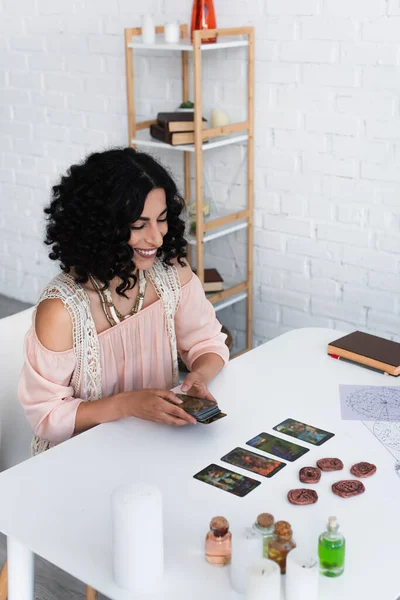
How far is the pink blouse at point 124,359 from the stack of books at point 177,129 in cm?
111

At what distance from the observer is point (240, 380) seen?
178 centimetres

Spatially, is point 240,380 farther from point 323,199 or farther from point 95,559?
point 323,199

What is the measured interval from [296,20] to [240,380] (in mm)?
1531

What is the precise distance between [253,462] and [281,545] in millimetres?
322

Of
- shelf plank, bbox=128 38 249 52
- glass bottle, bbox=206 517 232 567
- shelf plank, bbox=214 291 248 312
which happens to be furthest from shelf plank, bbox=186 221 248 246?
glass bottle, bbox=206 517 232 567

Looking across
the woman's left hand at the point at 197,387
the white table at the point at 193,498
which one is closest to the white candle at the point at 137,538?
the white table at the point at 193,498

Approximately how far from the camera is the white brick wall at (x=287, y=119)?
8.93 feet

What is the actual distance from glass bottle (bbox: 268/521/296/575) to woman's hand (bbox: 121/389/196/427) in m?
0.41

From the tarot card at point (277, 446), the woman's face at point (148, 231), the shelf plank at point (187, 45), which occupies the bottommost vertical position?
the tarot card at point (277, 446)

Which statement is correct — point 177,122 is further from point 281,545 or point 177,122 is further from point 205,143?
point 281,545

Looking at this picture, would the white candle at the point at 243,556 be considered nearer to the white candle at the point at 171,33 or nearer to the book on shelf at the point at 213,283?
the book on shelf at the point at 213,283

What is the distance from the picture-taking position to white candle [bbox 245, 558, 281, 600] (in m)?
1.02

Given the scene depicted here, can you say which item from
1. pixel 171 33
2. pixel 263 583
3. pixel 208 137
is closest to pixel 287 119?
pixel 208 137

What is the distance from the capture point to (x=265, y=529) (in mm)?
1138
